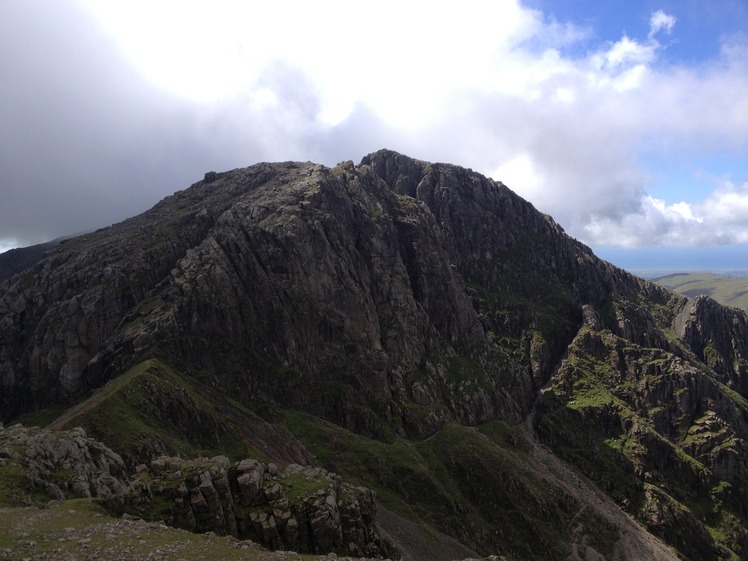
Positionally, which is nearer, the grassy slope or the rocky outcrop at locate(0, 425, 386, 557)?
the grassy slope

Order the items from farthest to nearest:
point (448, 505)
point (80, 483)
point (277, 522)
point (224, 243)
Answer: point (224, 243) → point (448, 505) → point (277, 522) → point (80, 483)

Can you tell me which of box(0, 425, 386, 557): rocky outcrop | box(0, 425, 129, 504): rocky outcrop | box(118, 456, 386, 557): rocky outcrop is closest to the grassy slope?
box(0, 425, 386, 557): rocky outcrop

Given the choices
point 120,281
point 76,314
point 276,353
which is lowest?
point 276,353

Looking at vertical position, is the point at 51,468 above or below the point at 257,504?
above

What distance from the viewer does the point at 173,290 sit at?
574 ft

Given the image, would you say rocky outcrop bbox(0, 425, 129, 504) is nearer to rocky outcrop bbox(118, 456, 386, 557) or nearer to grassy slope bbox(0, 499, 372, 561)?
rocky outcrop bbox(118, 456, 386, 557)

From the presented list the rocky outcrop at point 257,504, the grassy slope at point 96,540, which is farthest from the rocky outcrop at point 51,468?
the grassy slope at point 96,540

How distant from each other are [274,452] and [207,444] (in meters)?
19.9

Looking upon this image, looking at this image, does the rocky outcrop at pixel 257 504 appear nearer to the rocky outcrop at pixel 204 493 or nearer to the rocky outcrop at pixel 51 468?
the rocky outcrop at pixel 204 493

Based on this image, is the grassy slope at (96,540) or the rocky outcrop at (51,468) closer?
the grassy slope at (96,540)

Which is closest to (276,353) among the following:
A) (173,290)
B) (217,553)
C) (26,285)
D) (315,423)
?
(315,423)

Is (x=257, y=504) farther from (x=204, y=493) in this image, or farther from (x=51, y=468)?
(x=51, y=468)

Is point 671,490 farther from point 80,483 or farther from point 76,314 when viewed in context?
point 76,314

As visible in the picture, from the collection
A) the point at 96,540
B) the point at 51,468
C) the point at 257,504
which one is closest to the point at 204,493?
the point at 257,504
